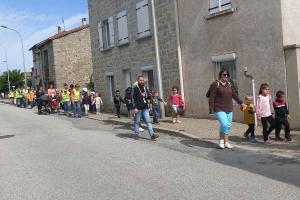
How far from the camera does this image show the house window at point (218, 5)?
11.3 meters

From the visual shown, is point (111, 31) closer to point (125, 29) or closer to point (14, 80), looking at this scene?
point (125, 29)

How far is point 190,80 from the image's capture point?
13.1m

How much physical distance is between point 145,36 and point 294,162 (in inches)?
388

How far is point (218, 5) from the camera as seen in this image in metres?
11.6

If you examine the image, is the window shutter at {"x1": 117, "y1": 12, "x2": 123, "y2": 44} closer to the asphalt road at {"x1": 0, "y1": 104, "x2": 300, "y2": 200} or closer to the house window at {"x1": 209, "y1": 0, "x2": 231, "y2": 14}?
the house window at {"x1": 209, "y1": 0, "x2": 231, "y2": 14}

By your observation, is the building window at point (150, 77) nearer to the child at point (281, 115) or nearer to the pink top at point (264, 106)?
the child at point (281, 115)

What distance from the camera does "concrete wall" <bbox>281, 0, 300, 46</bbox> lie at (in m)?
9.91

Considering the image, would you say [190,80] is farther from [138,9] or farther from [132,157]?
[132,157]

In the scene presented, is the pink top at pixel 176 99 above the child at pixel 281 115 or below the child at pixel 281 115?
above

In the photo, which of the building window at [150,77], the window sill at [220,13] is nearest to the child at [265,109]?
the window sill at [220,13]

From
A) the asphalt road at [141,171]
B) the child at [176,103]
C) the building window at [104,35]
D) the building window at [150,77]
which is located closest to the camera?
the asphalt road at [141,171]

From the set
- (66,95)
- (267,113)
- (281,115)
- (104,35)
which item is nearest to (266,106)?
(267,113)

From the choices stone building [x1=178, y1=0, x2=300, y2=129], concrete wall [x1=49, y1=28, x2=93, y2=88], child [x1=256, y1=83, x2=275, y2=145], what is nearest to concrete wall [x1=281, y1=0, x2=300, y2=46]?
stone building [x1=178, y1=0, x2=300, y2=129]

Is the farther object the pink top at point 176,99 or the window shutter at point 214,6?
the pink top at point 176,99
